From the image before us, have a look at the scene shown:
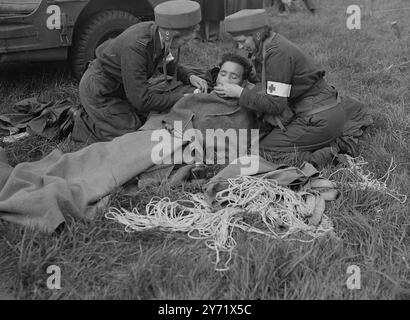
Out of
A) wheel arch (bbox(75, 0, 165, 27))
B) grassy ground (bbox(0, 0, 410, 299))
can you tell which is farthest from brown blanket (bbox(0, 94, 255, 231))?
wheel arch (bbox(75, 0, 165, 27))

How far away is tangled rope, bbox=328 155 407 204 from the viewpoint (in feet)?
10.5

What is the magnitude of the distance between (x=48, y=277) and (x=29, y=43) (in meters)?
2.53

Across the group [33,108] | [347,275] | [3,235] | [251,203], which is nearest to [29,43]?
[33,108]

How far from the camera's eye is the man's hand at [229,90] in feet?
11.8

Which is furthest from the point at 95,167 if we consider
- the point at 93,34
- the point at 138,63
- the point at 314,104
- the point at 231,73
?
the point at 93,34

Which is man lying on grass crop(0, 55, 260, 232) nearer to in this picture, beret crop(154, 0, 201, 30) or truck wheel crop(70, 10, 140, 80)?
beret crop(154, 0, 201, 30)

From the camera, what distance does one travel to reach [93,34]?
15.9 ft

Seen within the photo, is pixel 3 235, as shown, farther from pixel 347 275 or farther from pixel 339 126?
pixel 339 126

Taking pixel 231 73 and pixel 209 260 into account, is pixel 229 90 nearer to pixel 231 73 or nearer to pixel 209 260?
pixel 231 73

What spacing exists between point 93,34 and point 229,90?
186 cm

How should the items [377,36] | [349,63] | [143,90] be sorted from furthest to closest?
[377,36] < [349,63] < [143,90]

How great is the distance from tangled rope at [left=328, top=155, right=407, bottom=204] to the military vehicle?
2632 millimetres

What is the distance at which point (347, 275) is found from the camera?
2.53 metres

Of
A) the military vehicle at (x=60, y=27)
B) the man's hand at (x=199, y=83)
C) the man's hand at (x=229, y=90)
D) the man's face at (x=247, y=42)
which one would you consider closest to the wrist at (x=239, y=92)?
the man's hand at (x=229, y=90)
